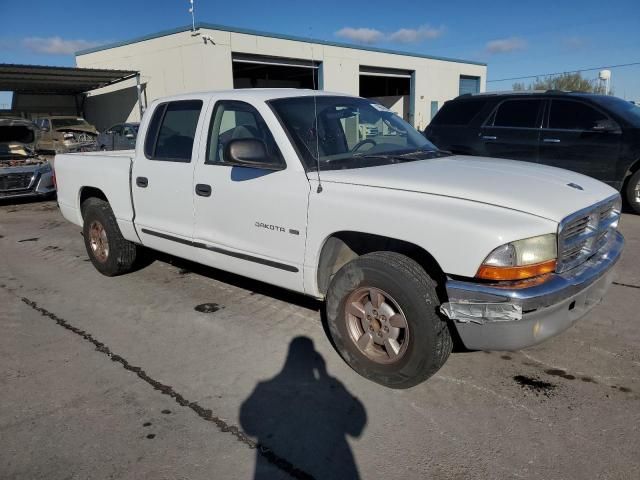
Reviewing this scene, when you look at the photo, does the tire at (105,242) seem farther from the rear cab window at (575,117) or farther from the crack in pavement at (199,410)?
the rear cab window at (575,117)

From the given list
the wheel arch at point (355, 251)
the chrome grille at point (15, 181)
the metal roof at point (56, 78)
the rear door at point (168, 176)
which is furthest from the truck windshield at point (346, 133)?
the metal roof at point (56, 78)

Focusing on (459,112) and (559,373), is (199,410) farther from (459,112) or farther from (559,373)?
(459,112)

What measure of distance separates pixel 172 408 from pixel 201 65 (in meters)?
18.6

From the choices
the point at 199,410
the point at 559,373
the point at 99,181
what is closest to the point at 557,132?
the point at 559,373

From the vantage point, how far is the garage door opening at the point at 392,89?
30.2m

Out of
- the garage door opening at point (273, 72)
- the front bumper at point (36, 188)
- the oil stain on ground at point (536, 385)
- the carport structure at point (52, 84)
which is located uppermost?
the garage door opening at point (273, 72)

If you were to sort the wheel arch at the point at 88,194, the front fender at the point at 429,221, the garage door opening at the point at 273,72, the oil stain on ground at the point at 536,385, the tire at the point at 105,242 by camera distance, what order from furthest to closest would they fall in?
the garage door opening at the point at 273,72 < the wheel arch at the point at 88,194 < the tire at the point at 105,242 < the oil stain on ground at the point at 536,385 < the front fender at the point at 429,221

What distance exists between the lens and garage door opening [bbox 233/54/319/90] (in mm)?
22547

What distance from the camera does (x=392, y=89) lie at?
37.6 m

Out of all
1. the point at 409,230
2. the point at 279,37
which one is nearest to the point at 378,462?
the point at 409,230

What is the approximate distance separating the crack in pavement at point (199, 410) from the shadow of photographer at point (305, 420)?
0.04 feet

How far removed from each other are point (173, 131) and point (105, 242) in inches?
65.6

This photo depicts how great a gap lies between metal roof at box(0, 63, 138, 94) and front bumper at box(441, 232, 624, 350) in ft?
76.1

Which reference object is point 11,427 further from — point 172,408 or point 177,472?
point 177,472
